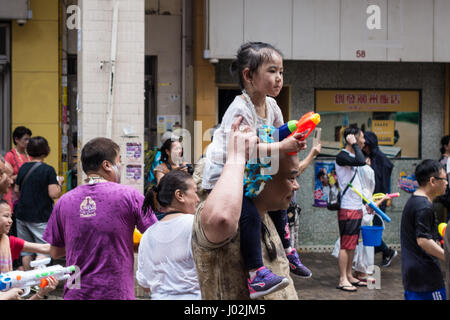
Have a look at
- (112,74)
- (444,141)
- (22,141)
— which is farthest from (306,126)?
(444,141)

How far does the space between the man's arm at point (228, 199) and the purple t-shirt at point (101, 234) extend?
2.05m

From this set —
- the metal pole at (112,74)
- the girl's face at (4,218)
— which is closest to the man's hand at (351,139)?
the metal pole at (112,74)

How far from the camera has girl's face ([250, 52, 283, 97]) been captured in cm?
273

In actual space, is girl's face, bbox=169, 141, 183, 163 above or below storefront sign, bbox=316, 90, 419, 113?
below

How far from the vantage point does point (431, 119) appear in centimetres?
1085

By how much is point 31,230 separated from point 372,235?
4289 millimetres

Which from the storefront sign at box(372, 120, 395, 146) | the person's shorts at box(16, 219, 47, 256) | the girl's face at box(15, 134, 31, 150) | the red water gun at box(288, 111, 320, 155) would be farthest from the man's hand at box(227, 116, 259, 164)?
the storefront sign at box(372, 120, 395, 146)

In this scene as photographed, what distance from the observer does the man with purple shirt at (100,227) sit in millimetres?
3807

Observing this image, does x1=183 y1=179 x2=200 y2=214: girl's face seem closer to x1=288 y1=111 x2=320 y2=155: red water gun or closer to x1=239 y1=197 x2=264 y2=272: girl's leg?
x1=239 y1=197 x2=264 y2=272: girl's leg

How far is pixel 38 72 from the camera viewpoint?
32.2 ft

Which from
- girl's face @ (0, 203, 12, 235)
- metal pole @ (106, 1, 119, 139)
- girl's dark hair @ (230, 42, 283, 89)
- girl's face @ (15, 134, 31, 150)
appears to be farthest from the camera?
girl's face @ (15, 134, 31, 150)

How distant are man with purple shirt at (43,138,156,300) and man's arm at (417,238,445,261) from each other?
2.29 m

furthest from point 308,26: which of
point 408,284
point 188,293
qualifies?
point 188,293
